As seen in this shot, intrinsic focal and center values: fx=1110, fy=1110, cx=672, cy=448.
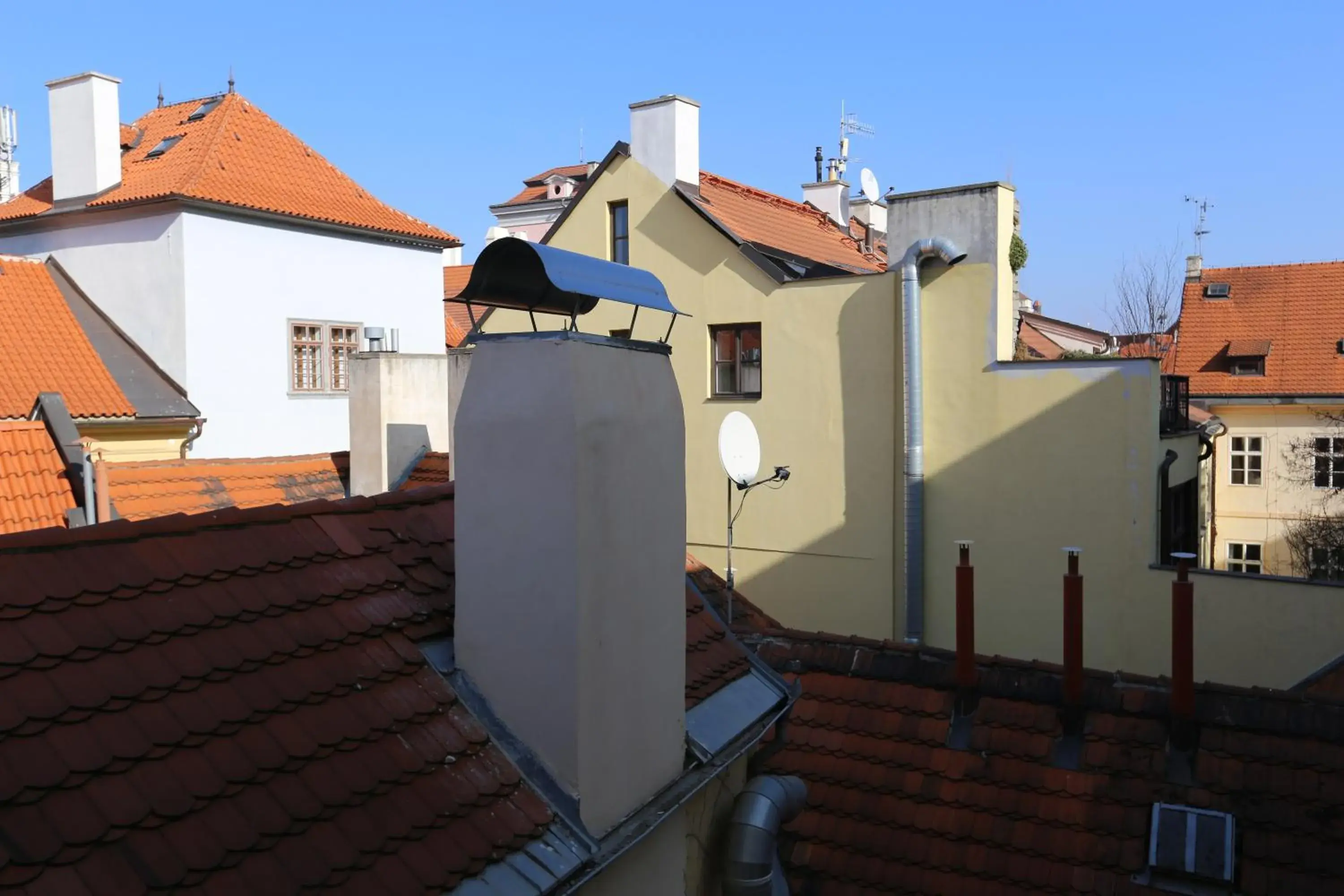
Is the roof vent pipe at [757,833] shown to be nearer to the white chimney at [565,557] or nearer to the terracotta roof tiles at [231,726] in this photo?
the white chimney at [565,557]

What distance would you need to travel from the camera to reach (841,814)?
707 centimetres

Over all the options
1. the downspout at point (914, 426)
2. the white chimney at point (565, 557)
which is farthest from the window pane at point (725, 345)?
the white chimney at point (565, 557)

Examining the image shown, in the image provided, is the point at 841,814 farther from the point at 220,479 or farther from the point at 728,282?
the point at 728,282

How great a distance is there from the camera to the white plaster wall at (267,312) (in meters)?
21.1

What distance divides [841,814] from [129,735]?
16.2 ft

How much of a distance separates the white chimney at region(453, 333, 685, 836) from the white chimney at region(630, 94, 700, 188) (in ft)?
46.9

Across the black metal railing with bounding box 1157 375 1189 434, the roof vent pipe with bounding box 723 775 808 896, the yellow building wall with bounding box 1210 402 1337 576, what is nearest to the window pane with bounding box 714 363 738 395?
the black metal railing with bounding box 1157 375 1189 434

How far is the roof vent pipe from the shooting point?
17.3 feet

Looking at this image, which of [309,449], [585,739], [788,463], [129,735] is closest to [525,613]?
[585,739]

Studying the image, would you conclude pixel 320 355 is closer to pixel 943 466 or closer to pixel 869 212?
pixel 869 212

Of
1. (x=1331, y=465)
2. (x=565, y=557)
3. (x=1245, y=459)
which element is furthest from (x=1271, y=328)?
(x=565, y=557)

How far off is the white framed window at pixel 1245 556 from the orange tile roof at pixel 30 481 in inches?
1058

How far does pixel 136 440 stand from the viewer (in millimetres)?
19312

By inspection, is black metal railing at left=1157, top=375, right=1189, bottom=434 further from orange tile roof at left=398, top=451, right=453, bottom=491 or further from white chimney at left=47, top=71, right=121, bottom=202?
white chimney at left=47, top=71, right=121, bottom=202
